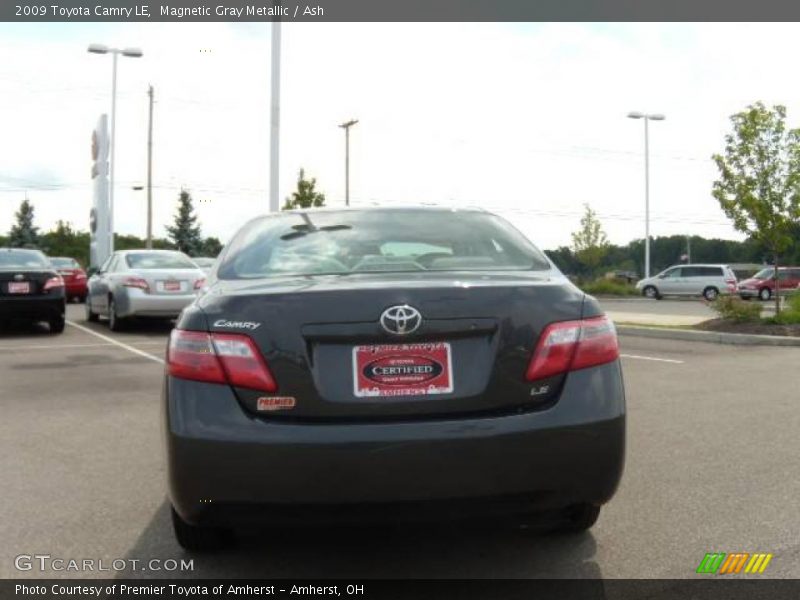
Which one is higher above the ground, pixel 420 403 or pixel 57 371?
pixel 420 403

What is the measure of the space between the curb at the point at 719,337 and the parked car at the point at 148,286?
787cm

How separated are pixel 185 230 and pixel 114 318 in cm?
6557

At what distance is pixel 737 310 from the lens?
15055 millimetres

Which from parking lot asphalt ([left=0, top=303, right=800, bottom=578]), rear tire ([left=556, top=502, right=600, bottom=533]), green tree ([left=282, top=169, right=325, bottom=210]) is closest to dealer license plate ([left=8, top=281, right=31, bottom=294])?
parking lot asphalt ([left=0, top=303, right=800, bottom=578])

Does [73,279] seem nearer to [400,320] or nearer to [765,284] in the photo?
[400,320]

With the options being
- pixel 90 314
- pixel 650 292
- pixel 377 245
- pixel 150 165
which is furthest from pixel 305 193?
pixel 377 245

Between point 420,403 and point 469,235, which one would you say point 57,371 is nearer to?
point 469,235

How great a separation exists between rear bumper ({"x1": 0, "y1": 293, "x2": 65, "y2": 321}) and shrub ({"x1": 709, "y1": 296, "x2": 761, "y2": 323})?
1142 cm

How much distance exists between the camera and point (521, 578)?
3174 millimetres

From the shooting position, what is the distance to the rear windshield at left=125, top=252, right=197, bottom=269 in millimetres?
14031

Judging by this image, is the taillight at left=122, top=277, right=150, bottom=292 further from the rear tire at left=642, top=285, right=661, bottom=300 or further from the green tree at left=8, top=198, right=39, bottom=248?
the green tree at left=8, top=198, right=39, bottom=248

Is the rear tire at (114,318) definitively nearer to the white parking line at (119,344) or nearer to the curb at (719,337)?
the white parking line at (119,344)

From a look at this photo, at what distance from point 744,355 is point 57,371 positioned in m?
8.65

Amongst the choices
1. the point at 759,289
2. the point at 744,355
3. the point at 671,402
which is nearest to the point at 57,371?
the point at 671,402
